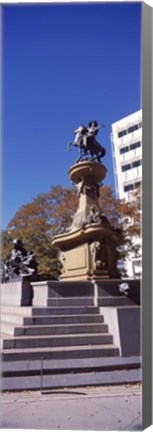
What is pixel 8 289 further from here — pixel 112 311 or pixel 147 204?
pixel 147 204

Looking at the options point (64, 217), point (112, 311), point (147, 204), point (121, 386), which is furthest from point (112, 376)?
point (64, 217)

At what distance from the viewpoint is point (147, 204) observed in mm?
4113

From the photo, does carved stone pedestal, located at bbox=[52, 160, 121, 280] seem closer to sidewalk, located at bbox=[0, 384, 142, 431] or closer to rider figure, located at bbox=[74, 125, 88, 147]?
rider figure, located at bbox=[74, 125, 88, 147]

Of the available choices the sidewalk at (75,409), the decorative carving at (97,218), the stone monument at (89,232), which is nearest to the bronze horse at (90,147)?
the stone monument at (89,232)

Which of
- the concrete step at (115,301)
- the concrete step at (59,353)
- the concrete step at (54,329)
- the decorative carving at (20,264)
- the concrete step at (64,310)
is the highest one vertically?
the decorative carving at (20,264)

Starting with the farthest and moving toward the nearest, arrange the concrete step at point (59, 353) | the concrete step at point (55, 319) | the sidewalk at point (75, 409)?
the concrete step at point (55, 319) < the concrete step at point (59, 353) < the sidewalk at point (75, 409)

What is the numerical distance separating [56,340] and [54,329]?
0.45 meters

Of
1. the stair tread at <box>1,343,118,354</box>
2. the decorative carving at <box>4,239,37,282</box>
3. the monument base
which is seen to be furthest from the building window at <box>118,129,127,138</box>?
the stair tread at <box>1,343,118,354</box>

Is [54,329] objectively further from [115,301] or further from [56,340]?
[115,301]

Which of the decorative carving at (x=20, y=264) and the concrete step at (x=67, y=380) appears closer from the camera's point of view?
the concrete step at (x=67, y=380)

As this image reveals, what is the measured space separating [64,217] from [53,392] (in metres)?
17.7

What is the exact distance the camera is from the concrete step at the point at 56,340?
25.0 ft

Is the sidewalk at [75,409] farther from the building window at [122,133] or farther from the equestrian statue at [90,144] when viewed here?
the building window at [122,133]

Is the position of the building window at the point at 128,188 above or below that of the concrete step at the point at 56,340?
above
